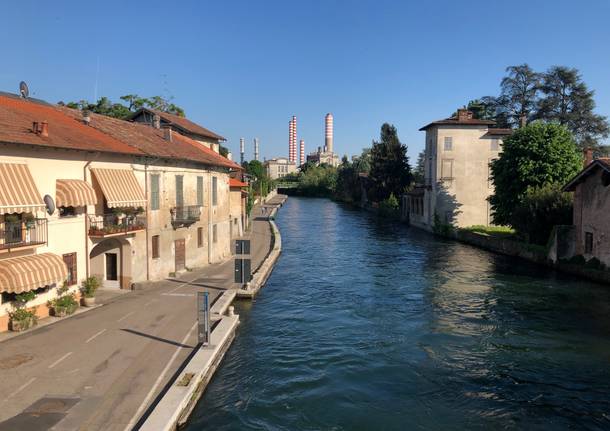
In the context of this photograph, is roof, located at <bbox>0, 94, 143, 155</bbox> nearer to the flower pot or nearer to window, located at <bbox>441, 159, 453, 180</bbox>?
the flower pot

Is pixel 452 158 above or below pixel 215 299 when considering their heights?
above

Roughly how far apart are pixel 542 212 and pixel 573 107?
148 ft

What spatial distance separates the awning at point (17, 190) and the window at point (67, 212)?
268cm

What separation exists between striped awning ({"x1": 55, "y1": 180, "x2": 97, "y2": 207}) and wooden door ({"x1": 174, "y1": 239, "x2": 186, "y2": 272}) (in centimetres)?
924

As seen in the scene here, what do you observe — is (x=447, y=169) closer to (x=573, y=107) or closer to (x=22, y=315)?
(x=573, y=107)

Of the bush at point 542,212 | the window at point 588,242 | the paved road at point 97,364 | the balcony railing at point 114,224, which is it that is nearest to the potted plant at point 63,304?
the paved road at point 97,364

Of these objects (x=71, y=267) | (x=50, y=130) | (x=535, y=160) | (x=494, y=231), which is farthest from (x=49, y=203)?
(x=494, y=231)

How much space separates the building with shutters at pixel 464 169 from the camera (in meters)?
62.9

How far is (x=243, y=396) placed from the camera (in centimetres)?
1547

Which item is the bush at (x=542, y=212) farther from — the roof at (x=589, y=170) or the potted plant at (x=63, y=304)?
the potted plant at (x=63, y=304)

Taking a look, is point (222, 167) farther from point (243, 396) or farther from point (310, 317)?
point (243, 396)

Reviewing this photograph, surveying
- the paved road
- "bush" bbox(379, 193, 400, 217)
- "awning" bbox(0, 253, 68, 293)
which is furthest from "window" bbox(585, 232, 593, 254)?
"bush" bbox(379, 193, 400, 217)

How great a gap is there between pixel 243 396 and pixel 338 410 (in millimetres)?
3030

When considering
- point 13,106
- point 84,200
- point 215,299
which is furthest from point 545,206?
point 13,106
